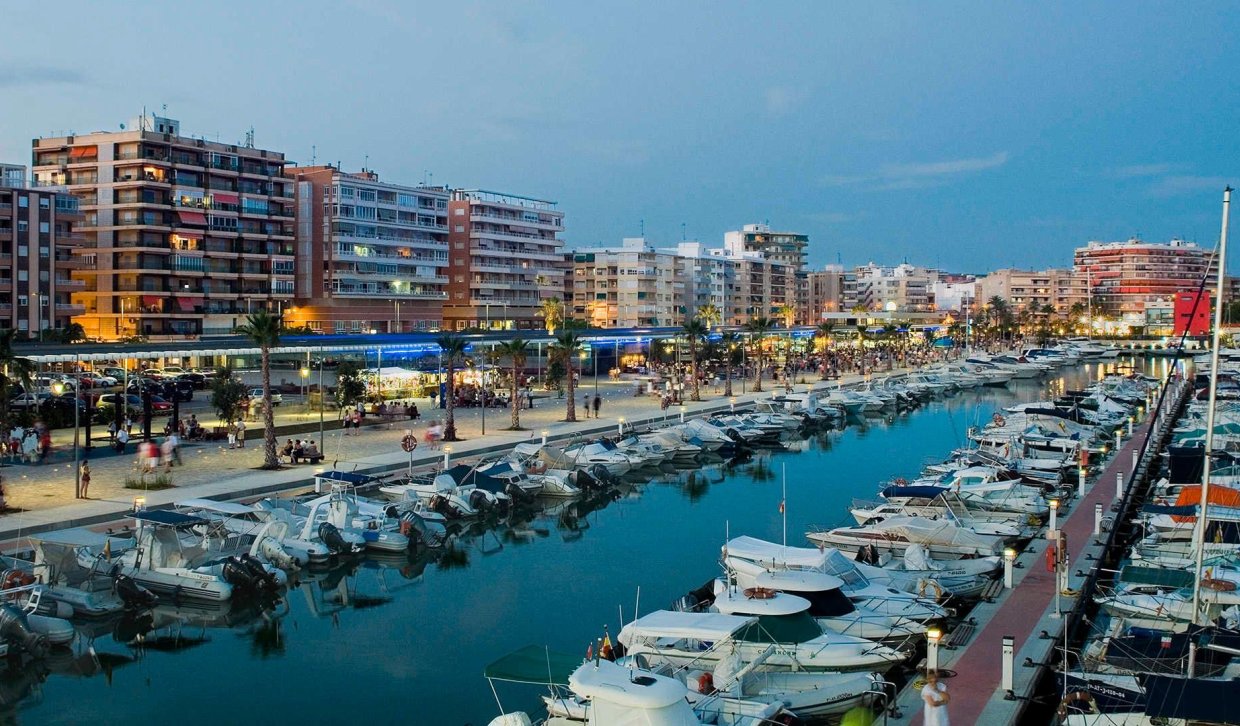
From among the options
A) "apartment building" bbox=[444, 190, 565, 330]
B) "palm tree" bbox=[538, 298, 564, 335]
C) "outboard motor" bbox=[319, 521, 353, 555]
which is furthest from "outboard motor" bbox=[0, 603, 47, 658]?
"palm tree" bbox=[538, 298, 564, 335]

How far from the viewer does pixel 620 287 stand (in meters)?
162

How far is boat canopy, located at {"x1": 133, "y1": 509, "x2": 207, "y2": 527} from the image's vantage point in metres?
29.8

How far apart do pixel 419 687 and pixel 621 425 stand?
36.8m

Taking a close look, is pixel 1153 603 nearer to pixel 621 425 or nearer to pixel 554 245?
pixel 621 425

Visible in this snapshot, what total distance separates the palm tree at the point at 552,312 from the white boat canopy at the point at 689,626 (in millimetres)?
117913

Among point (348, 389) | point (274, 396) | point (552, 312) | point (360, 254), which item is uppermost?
point (360, 254)

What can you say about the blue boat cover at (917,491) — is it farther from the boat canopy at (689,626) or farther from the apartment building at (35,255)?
the apartment building at (35,255)

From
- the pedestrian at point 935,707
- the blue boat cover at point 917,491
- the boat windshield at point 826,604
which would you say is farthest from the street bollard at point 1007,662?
the blue boat cover at point 917,491

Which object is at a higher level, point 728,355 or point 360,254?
point 360,254

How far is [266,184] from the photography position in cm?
10619

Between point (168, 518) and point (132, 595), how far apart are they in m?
2.47

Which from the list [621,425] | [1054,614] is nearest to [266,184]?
[621,425]

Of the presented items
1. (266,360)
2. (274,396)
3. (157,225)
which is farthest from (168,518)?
(157,225)

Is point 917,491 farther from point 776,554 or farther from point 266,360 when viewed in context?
point 266,360
